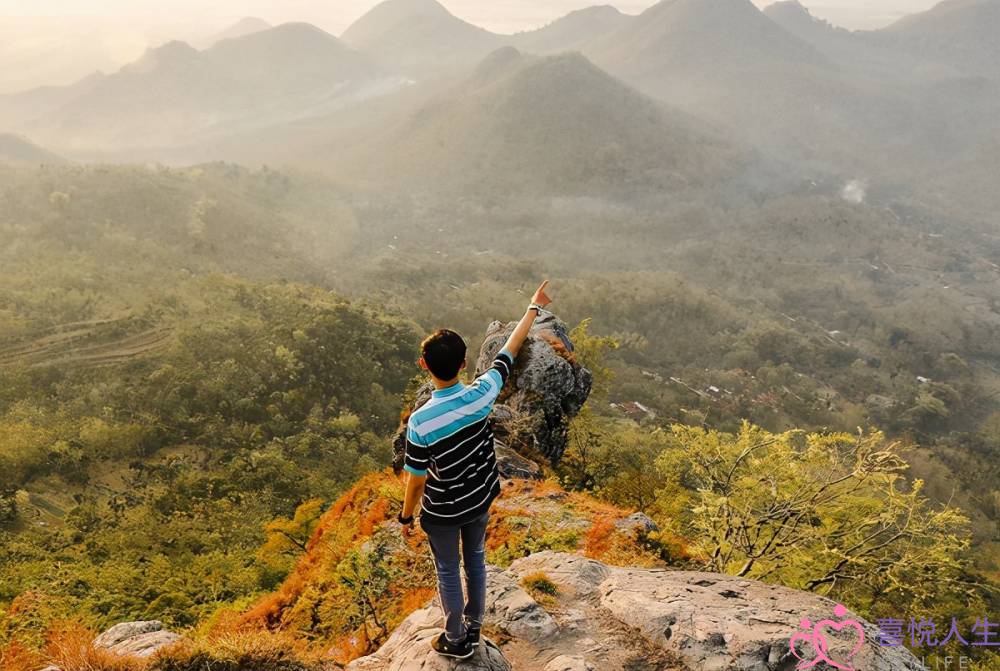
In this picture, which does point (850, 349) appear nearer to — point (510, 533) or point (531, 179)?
point (531, 179)

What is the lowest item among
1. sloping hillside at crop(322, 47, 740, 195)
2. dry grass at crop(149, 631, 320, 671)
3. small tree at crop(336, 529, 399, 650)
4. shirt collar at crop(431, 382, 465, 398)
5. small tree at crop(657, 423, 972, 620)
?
small tree at crop(336, 529, 399, 650)

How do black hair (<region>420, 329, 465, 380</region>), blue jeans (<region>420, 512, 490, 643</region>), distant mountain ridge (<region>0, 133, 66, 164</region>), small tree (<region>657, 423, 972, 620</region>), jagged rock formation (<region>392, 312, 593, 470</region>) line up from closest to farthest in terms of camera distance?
black hair (<region>420, 329, 465, 380</region>), blue jeans (<region>420, 512, 490, 643</region>), small tree (<region>657, 423, 972, 620</region>), jagged rock formation (<region>392, 312, 593, 470</region>), distant mountain ridge (<region>0, 133, 66, 164</region>)

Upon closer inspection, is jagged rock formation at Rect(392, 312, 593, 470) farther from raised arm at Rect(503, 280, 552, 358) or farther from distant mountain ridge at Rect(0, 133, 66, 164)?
distant mountain ridge at Rect(0, 133, 66, 164)

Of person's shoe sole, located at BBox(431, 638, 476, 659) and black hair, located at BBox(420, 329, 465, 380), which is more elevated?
black hair, located at BBox(420, 329, 465, 380)

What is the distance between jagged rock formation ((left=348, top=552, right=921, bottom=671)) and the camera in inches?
194

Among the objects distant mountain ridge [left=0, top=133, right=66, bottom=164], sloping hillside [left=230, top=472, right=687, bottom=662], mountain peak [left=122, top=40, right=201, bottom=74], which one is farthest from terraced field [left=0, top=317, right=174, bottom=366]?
mountain peak [left=122, top=40, right=201, bottom=74]

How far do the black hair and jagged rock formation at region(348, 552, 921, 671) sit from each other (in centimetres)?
274

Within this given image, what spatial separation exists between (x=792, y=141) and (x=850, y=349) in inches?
5401

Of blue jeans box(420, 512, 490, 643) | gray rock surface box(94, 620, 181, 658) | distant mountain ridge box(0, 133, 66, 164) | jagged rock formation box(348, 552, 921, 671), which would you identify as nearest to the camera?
blue jeans box(420, 512, 490, 643)

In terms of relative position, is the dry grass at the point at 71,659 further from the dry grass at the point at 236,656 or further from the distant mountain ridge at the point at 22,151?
the distant mountain ridge at the point at 22,151

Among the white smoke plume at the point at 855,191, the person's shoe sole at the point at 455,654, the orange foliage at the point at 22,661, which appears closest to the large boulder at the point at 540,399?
the person's shoe sole at the point at 455,654

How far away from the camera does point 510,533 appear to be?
9.80 meters

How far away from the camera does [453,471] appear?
3.84 m

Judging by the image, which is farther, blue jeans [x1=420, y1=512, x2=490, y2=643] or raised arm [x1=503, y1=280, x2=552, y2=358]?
raised arm [x1=503, y1=280, x2=552, y2=358]
